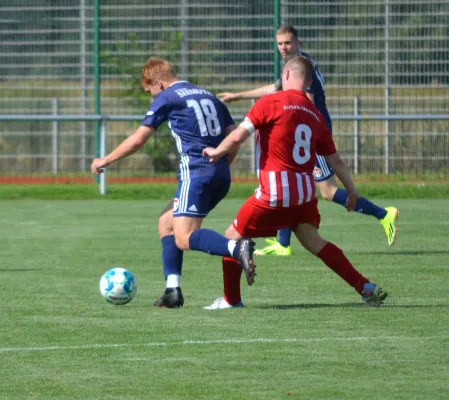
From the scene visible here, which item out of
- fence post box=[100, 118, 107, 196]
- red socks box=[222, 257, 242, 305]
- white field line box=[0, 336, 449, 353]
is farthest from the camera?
fence post box=[100, 118, 107, 196]

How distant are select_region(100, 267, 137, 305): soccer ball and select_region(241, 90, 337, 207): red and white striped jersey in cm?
110

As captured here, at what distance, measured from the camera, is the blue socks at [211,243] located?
7755mm

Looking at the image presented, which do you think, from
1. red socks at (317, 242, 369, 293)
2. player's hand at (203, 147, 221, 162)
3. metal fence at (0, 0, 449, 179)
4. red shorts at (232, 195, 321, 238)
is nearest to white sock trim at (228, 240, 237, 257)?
red shorts at (232, 195, 321, 238)

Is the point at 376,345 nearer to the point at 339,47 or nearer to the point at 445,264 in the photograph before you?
the point at 445,264

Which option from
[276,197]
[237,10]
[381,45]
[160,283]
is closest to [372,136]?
[381,45]

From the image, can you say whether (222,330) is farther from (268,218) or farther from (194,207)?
(194,207)

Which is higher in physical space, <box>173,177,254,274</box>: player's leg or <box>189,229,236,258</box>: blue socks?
<box>173,177,254,274</box>: player's leg

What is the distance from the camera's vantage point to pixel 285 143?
7.77m

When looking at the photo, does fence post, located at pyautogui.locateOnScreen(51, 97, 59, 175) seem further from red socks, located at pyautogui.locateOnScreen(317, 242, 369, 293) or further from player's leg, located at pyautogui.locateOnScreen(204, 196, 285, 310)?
red socks, located at pyautogui.locateOnScreen(317, 242, 369, 293)

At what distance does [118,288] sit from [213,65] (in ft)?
41.9

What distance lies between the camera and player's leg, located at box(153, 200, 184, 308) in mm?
8234

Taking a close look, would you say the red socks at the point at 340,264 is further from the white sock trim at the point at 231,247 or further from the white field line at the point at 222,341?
the white field line at the point at 222,341

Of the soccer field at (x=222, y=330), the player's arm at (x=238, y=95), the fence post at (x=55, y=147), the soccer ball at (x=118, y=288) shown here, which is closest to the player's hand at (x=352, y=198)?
the soccer field at (x=222, y=330)

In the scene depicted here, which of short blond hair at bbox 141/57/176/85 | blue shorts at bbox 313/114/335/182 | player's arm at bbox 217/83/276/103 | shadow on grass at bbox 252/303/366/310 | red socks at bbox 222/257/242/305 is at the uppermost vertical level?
short blond hair at bbox 141/57/176/85
